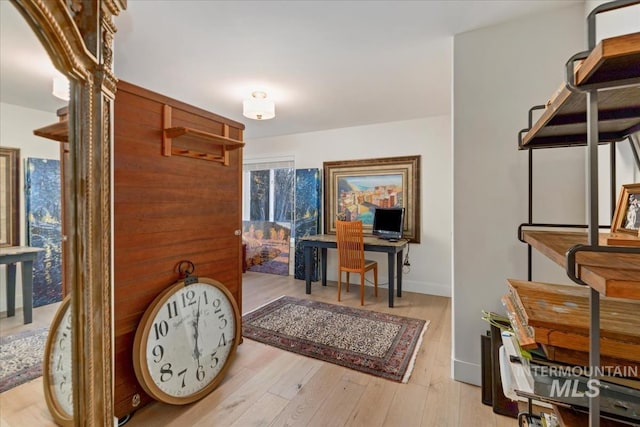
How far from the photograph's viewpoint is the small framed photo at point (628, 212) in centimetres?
88

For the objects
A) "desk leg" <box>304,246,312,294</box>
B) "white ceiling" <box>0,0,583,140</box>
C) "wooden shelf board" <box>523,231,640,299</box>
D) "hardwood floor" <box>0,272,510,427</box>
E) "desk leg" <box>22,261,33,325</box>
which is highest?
"white ceiling" <box>0,0,583,140</box>

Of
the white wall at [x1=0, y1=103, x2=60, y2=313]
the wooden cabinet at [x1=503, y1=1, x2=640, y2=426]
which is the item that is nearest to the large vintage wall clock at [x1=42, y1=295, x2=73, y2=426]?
the white wall at [x1=0, y1=103, x2=60, y2=313]

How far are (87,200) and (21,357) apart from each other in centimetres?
42

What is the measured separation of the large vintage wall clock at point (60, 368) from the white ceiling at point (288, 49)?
0.59 m

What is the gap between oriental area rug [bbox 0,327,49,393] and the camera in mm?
583

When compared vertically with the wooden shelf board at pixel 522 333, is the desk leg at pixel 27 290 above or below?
above

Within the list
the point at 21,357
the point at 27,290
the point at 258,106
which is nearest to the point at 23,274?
the point at 27,290

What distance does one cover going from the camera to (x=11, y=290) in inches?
25.4

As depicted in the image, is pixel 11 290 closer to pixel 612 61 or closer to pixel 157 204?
pixel 157 204

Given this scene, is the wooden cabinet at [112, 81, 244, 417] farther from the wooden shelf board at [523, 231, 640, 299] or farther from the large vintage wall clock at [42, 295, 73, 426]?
the wooden shelf board at [523, 231, 640, 299]

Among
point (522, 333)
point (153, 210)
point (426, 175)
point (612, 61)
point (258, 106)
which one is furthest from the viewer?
point (426, 175)

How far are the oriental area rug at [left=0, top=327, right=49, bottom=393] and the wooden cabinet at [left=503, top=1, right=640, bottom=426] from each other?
1.21m

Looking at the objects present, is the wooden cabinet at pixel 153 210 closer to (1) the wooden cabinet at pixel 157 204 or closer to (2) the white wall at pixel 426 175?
(1) the wooden cabinet at pixel 157 204

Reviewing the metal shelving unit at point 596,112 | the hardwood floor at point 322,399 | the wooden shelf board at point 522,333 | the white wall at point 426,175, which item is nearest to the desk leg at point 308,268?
the white wall at point 426,175
